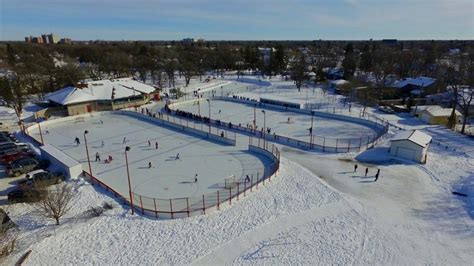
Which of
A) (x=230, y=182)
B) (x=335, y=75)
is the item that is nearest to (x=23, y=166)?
(x=230, y=182)

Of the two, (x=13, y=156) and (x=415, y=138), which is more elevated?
(x=415, y=138)

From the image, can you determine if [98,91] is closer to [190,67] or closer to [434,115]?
[190,67]

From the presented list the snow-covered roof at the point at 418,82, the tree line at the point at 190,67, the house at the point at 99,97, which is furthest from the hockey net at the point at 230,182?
the snow-covered roof at the point at 418,82

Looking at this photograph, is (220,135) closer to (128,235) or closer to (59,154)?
(59,154)

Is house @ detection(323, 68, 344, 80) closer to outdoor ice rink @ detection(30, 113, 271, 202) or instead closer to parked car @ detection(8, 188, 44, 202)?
outdoor ice rink @ detection(30, 113, 271, 202)

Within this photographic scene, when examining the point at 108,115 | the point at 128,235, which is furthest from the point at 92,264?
the point at 108,115

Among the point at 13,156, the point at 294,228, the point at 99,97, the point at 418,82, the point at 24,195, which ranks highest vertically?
the point at 418,82
